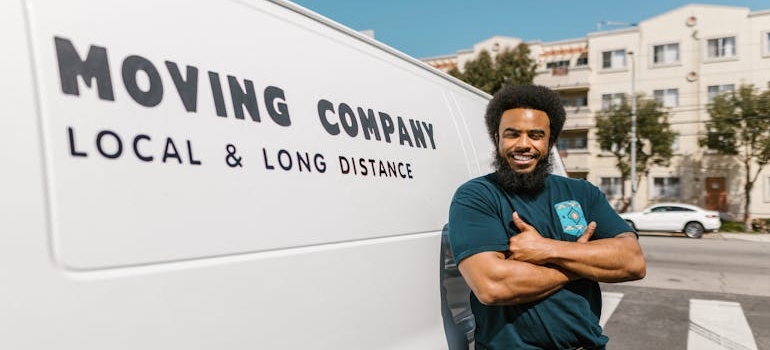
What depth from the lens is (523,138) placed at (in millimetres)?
2080

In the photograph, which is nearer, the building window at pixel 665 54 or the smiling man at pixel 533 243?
the smiling man at pixel 533 243

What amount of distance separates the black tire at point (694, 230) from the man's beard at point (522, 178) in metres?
20.1

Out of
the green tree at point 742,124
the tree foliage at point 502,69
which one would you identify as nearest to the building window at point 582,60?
the tree foliage at point 502,69

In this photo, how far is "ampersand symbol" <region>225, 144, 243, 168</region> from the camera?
131cm

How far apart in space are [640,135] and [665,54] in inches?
282

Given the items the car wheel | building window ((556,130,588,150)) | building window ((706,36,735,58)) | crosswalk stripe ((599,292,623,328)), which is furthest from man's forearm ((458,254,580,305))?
building window ((706,36,735,58))

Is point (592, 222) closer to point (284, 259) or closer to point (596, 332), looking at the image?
point (596, 332)

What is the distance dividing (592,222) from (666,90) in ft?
110

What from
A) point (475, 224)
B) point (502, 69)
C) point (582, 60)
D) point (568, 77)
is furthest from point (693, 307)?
point (582, 60)

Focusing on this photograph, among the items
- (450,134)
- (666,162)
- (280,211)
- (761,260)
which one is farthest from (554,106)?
(666,162)

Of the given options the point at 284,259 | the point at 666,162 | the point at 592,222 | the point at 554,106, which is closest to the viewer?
the point at 284,259

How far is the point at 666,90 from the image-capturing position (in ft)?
101

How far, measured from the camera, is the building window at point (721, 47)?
29.3m

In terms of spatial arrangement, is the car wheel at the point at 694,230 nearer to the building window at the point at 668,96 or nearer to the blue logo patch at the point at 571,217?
the building window at the point at 668,96
